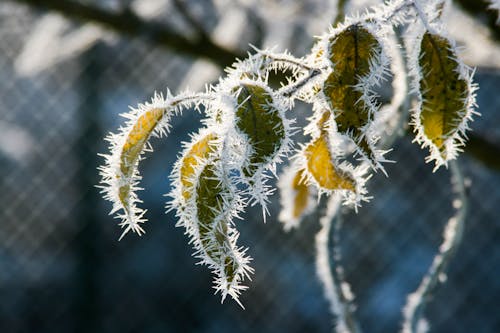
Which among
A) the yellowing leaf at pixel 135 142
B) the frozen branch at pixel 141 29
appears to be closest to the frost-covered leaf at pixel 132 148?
the yellowing leaf at pixel 135 142

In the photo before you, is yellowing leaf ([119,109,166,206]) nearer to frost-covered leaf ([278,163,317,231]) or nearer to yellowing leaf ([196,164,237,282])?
yellowing leaf ([196,164,237,282])

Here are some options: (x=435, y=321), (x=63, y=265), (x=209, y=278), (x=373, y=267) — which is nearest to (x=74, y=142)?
(x=63, y=265)

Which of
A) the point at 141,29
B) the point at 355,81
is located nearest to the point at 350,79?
the point at 355,81

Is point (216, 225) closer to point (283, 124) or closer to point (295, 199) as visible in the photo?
point (283, 124)

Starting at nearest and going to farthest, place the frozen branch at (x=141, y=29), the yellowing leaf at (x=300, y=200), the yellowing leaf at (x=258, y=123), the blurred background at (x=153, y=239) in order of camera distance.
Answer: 1. the yellowing leaf at (x=258, y=123)
2. the yellowing leaf at (x=300, y=200)
3. the frozen branch at (x=141, y=29)
4. the blurred background at (x=153, y=239)

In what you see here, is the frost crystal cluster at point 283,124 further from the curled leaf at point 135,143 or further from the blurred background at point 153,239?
the blurred background at point 153,239

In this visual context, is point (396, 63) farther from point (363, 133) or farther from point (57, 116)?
point (57, 116)
